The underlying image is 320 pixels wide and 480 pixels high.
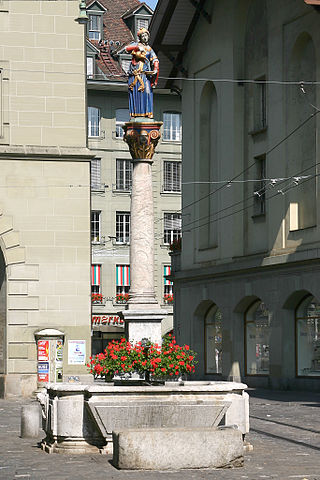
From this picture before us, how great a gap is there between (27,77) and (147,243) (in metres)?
12.5

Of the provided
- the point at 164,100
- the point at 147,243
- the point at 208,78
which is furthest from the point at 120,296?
the point at 147,243

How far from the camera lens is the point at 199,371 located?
48781 mm

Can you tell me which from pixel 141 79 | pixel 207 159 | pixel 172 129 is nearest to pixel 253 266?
pixel 207 159

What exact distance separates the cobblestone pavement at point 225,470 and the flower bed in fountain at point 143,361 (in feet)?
5.53

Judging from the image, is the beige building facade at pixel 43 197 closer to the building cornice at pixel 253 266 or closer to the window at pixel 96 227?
the building cornice at pixel 253 266

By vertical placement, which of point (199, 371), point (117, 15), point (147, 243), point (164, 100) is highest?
point (117, 15)

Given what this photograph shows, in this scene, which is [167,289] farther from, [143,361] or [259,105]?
[143,361]

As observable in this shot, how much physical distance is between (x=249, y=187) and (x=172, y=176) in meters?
28.2

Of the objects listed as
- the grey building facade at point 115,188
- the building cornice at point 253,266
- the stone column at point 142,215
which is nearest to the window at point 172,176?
the grey building facade at point 115,188

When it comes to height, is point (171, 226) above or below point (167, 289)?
above

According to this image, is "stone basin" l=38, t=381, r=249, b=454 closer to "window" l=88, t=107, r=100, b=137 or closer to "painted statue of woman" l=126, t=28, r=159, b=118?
"painted statue of woman" l=126, t=28, r=159, b=118

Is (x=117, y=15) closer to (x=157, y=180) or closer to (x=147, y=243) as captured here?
(x=157, y=180)

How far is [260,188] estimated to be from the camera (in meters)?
43.1

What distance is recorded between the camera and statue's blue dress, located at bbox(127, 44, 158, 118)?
2388 centimetres
